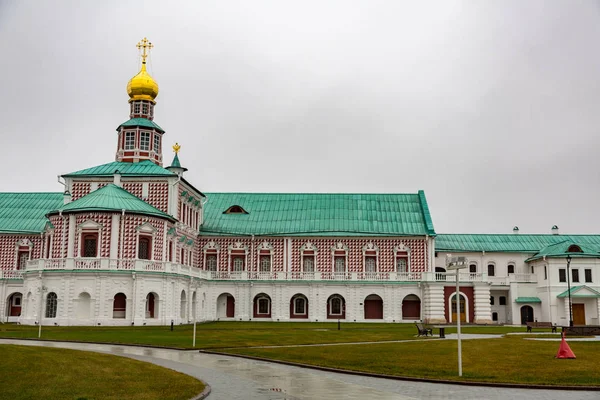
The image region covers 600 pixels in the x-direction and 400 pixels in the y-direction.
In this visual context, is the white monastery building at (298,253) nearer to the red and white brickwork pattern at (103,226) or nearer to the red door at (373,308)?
the red door at (373,308)

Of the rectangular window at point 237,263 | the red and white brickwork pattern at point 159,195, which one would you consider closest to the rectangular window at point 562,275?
the rectangular window at point 237,263

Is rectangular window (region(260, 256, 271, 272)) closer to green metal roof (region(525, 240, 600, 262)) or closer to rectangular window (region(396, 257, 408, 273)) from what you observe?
rectangular window (region(396, 257, 408, 273))

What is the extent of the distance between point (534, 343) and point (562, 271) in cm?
3342

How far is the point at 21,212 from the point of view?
65.7 metres

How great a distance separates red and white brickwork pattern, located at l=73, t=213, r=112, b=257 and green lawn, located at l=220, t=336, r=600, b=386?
1010 inches

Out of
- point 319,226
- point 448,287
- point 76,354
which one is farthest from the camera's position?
point 319,226

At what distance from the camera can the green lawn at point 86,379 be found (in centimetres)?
1568

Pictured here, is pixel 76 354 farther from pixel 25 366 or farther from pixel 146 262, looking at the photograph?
pixel 146 262

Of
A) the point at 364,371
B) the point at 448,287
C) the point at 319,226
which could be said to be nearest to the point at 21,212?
the point at 319,226

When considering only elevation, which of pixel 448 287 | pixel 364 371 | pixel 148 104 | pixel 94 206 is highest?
pixel 148 104

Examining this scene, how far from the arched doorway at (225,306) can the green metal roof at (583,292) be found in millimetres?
31282

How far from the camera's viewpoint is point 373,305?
6469cm

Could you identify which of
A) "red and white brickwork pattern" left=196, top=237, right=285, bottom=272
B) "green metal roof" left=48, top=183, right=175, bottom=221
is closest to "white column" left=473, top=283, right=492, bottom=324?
"red and white brickwork pattern" left=196, top=237, right=285, bottom=272

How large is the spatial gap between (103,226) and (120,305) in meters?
6.21
